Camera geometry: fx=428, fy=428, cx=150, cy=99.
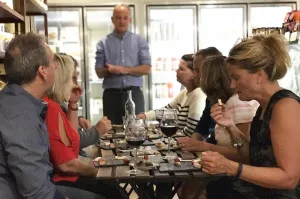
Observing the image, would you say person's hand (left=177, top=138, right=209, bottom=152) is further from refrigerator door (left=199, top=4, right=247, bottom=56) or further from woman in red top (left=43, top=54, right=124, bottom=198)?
refrigerator door (left=199, top=4, right=247, bottom=56)

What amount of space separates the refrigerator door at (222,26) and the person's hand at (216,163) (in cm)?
426

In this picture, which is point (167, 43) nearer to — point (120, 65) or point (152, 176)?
point (120, 65)

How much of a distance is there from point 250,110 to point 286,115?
621mm

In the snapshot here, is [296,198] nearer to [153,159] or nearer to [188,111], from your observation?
[153,159]

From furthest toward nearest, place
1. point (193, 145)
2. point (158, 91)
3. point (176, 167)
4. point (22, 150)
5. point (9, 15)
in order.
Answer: point (158, 91)
point (9, 15)
point (193, 145)
point (176, 167)
point (22, 150)

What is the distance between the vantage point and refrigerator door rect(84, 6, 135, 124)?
5.81 metres

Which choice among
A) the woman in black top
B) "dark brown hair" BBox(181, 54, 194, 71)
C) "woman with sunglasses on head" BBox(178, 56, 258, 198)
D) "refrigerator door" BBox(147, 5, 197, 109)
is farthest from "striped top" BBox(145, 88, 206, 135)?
"refrigerator door" BBox(147, 5, 197, 109)

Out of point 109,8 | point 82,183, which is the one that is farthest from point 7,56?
point 109,8

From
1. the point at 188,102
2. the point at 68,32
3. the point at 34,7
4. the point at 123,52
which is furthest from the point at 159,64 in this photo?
the point at 188,102

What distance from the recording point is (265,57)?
190 centimetres

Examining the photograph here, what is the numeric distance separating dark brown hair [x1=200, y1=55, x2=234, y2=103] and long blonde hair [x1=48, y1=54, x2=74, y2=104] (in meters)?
0.82

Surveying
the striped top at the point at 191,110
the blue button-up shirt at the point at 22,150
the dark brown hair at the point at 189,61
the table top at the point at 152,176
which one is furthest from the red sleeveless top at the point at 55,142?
the dark brown hair at the point at 189,61

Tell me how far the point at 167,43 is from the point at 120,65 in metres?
1.29

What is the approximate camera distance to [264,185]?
1786 mm
